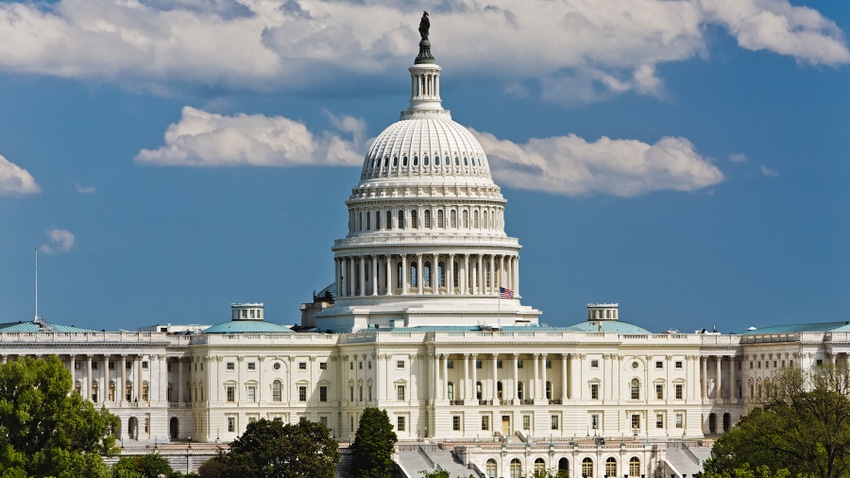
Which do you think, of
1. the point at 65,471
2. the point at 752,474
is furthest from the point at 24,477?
the point at 752,474

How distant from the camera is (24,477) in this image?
652 feet

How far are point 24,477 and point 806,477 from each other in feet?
178

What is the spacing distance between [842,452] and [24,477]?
187ft

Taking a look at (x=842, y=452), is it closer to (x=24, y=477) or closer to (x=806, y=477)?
(x=806, y=477)

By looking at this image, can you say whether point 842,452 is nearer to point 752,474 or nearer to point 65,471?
point 752,474

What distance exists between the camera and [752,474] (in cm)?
19762

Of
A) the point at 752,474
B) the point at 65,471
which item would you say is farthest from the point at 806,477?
the point at 65,471

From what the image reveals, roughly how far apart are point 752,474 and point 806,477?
3811 millimetres

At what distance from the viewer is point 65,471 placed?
200 m

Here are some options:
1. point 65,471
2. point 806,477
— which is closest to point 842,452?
point 806,477

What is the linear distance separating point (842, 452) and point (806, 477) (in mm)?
4440

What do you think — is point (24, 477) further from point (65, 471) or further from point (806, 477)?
point (806, 477)

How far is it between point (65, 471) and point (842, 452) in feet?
178

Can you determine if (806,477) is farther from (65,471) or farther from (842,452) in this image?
(65,471)
